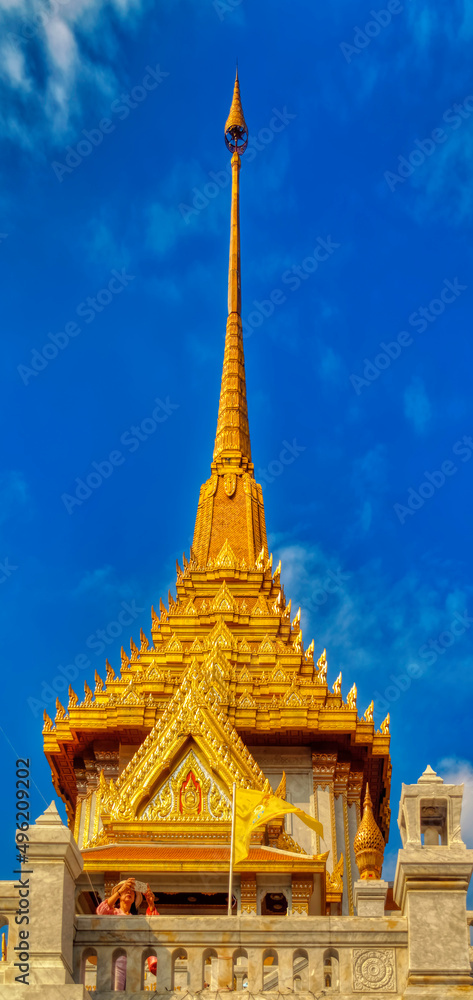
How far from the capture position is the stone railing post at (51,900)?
49.3 ft

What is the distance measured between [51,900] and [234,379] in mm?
37252

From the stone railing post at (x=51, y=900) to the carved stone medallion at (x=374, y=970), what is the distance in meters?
3.01

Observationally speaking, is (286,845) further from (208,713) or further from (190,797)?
(208,713)

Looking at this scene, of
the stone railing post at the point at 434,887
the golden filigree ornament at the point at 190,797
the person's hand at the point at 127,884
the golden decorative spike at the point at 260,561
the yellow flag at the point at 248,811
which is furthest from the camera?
the golden decorative spike at the point at 260,561

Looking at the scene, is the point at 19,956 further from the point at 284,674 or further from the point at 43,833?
the point at 284,674

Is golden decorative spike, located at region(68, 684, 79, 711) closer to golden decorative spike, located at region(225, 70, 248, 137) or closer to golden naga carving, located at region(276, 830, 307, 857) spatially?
golden naga carving, located at region(276, 830, 307, 857)

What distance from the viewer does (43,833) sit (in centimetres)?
1566

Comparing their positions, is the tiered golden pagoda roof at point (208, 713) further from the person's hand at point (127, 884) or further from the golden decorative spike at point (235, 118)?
the golden decorative spike at point (235, 118)

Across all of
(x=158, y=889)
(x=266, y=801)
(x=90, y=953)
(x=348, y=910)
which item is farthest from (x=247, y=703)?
(x=90, y=953)

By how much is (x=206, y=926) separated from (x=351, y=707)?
22233 mm

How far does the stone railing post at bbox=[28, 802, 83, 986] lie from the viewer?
15031 mm

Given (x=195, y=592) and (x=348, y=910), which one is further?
(x=195, y=592)

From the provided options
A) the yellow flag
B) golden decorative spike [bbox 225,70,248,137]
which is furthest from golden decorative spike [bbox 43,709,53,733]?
golden decorative spike [bbox 225,70,248,137]

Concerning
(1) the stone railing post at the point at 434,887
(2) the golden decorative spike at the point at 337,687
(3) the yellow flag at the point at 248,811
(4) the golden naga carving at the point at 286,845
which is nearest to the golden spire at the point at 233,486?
(2) the golden decorative spike at the point at 337,687
